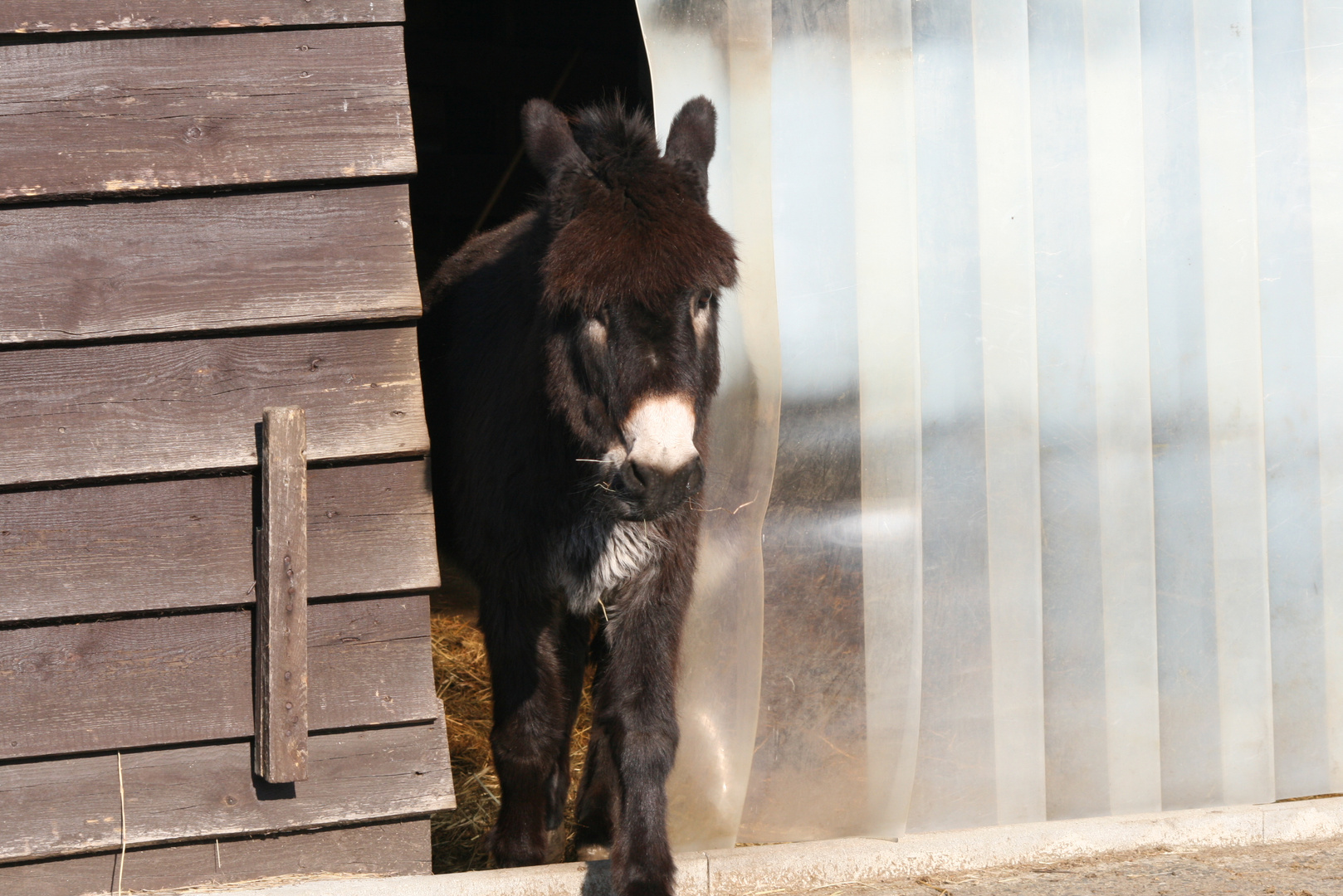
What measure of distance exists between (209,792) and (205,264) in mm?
1317

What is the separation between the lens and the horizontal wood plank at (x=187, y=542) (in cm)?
258

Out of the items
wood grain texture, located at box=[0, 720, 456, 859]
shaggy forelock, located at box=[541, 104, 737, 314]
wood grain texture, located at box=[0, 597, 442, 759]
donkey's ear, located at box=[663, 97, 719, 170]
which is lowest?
wood grain texture, located at box=[0, 720, 456, 859]

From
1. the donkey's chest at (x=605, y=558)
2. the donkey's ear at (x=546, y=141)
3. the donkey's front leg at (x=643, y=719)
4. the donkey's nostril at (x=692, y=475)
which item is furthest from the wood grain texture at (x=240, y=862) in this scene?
the donkey's ear at (x=546, y=141)

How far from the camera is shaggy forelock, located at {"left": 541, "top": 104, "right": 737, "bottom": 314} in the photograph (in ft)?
7.93

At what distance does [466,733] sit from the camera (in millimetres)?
4406

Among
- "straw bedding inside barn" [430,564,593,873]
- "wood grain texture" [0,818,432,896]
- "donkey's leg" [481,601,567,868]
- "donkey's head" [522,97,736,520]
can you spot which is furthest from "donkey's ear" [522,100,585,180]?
"straw bedding inside barn" [430,564,593,873]

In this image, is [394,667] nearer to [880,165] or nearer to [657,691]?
[657,691]

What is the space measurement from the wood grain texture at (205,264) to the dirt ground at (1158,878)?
1.96m

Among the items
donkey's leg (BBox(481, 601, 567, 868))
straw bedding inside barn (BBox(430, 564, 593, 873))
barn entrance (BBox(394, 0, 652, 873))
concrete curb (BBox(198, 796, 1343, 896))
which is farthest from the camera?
barn entrance (BBox(394, 0, 652, 873))

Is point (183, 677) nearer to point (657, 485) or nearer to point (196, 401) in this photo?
point (196, 401)

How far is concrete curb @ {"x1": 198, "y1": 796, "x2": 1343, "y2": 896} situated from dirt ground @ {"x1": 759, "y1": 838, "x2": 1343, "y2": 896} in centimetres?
3

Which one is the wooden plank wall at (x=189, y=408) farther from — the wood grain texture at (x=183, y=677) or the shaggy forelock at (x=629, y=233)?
the shaggy forelock at (x=629, y=233)

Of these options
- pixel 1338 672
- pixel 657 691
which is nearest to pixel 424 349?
pixel 657 691

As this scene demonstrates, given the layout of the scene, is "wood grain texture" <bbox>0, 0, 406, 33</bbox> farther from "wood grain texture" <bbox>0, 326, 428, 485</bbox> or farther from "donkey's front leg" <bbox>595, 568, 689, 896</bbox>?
"donkey's front leg" <bbox>595, 568, 689, 896</bbox>
